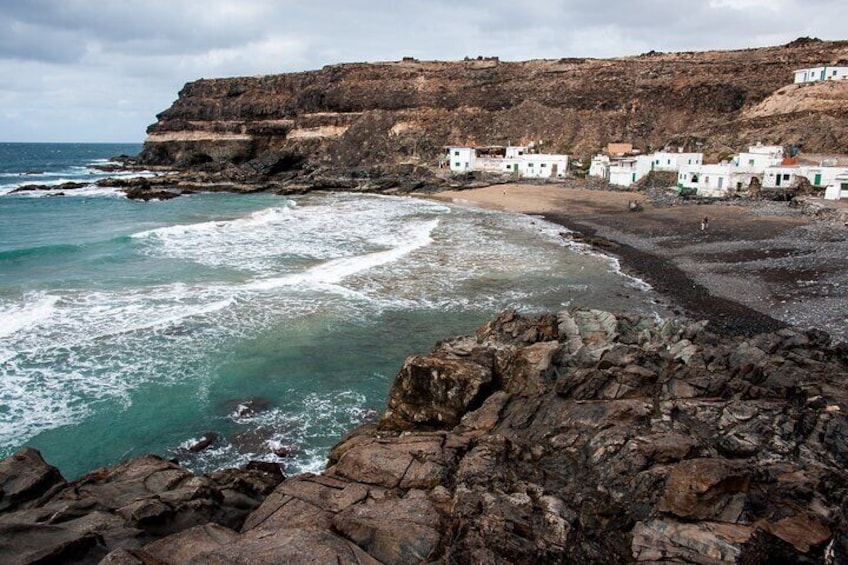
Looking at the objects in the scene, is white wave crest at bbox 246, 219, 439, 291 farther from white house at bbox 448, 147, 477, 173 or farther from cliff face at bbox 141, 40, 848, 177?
cliff face at bbox 141, 40, 848, 177

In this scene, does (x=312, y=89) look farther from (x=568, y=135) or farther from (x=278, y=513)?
(x=278, y=513)

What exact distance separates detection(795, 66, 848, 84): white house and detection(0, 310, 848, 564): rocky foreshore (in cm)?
5882

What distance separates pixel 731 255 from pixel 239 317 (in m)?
22.3

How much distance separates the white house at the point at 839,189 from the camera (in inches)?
1432

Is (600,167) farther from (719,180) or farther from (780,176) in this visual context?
(780,176)

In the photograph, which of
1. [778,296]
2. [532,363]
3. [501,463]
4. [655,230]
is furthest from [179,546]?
[655,230]

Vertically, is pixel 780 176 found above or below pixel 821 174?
below

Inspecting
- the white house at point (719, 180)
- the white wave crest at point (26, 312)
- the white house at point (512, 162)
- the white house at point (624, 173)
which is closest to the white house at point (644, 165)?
the white house at point (624, 173)

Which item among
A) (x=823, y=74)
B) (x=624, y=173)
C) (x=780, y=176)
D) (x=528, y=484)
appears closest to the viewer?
(x=528, y=484)

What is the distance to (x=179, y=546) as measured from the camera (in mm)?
6148

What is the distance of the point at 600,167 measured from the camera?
5872 cm

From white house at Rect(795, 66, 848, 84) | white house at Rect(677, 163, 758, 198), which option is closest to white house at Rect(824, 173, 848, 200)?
white house at Rect(677, 163, 758, 198)

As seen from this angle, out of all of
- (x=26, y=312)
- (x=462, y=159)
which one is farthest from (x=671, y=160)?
(x=26, y=312)

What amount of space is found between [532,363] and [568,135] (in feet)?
216
